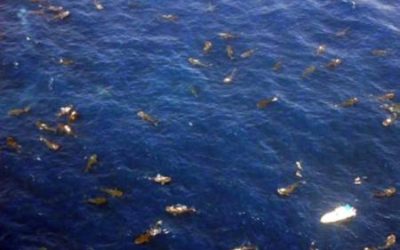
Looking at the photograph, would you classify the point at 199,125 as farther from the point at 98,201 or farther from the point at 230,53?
the point at 98,201

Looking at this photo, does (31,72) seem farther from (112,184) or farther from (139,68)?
(112,184)

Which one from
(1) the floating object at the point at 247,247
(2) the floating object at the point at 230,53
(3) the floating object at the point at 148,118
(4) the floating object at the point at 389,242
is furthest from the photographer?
(2) the floating object at the point at 230,53

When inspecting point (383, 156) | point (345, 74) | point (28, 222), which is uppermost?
point (345, 74)

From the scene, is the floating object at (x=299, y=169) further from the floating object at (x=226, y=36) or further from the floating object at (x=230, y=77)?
the floating object at (x=226, y=36)


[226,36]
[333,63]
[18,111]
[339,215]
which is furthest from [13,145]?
[333,63]

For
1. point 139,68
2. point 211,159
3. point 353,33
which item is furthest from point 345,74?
point 139,68

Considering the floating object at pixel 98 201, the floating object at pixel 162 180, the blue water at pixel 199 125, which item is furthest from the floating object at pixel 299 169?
the floating object at pixel 98 201
